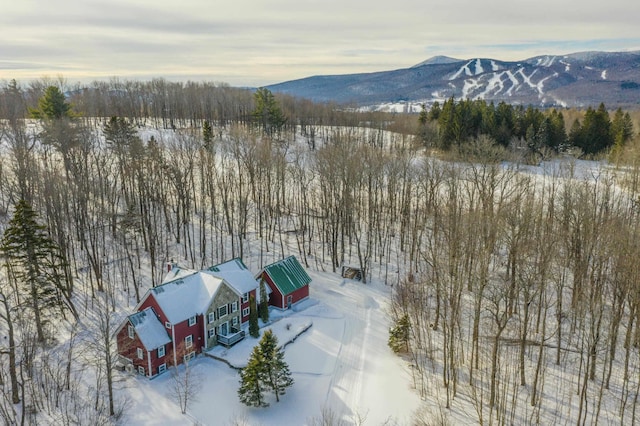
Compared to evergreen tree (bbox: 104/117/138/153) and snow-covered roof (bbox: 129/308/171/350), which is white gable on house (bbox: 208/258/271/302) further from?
evergreen tree (bbox: 104/117/138/153)

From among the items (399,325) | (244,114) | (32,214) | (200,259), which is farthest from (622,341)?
(244,114)

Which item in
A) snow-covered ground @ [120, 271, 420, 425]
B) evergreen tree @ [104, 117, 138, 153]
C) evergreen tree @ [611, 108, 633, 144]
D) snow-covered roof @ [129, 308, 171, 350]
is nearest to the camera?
snow-covered ground @ [120, 271, 420, 425]

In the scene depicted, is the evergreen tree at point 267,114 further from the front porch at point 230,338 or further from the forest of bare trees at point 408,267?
the front porch at point 230,338

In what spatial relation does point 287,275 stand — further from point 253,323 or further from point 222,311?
point 222,311

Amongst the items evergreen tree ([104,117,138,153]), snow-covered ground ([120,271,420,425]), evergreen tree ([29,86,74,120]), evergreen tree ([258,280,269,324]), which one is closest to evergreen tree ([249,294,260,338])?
snow-covered ground ([120,271,420,425])

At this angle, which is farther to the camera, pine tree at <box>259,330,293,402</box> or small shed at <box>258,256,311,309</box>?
small shed at <box>258,256,311,309</box>

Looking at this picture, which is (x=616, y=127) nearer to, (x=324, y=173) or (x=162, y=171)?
(x=324, y=173)

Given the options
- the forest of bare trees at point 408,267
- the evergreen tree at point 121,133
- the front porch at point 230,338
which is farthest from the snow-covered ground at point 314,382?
the evergreen tree at point 121,133

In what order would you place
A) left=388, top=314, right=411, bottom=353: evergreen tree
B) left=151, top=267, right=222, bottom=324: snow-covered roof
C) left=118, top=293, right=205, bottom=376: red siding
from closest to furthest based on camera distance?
1. left=118, top=293, right=205, bottom=376: red siding
2. left=151, top=267, right=222, bottom=324: snow-covered roof
3. left=388, top=314, right=411, bottom=353: evergreen tree
